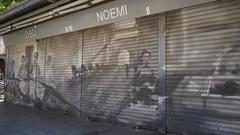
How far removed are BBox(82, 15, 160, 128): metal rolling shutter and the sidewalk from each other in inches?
14.5

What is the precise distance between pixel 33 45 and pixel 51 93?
2.78 meters

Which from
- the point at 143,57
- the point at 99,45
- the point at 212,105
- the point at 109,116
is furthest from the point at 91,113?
the point at 212,105

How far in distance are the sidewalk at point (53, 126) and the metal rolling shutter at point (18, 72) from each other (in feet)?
9.86

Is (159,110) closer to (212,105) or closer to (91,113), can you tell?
(212,105)

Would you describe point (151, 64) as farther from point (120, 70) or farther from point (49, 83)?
point (49, 83)

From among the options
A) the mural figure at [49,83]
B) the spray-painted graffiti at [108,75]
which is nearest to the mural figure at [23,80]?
the spray-painted graffiti at [108,75]

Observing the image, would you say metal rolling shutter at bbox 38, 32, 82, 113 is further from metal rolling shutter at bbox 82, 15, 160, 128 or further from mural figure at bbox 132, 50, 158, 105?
mural figure at bbox 132, 50, 158, 105

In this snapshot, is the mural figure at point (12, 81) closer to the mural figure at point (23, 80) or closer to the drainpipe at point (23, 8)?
the mural figure at point (23, 80)

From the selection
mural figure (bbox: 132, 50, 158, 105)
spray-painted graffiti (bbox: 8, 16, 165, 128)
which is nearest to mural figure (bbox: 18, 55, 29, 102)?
spray-painted graffiti (bbox: 8, 16, 165, 128)

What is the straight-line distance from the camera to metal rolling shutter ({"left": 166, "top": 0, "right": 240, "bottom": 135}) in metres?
6.78

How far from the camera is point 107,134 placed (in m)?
8.64

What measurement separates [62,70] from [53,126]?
2.97 m

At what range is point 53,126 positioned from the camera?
9.95 metres

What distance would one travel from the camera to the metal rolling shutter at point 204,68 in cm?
678
